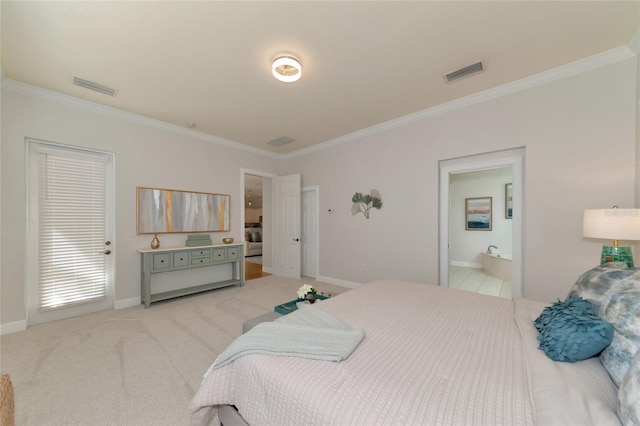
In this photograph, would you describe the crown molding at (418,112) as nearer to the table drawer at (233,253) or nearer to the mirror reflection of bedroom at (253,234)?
the table drawer at (233,253)

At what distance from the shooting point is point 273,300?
12.7 ft

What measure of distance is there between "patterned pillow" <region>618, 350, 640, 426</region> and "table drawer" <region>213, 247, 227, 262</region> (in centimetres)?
454

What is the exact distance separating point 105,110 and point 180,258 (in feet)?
7.84

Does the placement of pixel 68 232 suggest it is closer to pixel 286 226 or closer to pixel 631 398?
pixel 286 226

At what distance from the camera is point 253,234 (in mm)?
9242

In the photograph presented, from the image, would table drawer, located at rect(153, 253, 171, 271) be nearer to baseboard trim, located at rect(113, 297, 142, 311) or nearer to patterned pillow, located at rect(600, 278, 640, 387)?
baseboard trim, located at rect(113, 297, 142, 311)

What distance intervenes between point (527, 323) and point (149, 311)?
4233 mm

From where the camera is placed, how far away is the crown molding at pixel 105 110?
9.42ft

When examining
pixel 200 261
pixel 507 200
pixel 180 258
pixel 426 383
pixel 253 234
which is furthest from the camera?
pixel 253 234

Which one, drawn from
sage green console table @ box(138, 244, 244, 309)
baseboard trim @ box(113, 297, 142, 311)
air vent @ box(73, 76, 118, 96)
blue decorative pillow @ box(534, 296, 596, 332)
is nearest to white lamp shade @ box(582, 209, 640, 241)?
blue decorative pillow @ box(534, 296, 596, 332)

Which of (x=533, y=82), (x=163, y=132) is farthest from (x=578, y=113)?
(x=163, y=132)

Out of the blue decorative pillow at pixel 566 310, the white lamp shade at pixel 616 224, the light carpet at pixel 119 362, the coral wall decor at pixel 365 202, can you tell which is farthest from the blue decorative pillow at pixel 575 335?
the coral wall decor at pixel 365 202

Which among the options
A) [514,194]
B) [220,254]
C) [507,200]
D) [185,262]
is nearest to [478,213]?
[507,200]

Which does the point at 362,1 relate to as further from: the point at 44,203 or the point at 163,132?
the point at 44,203
